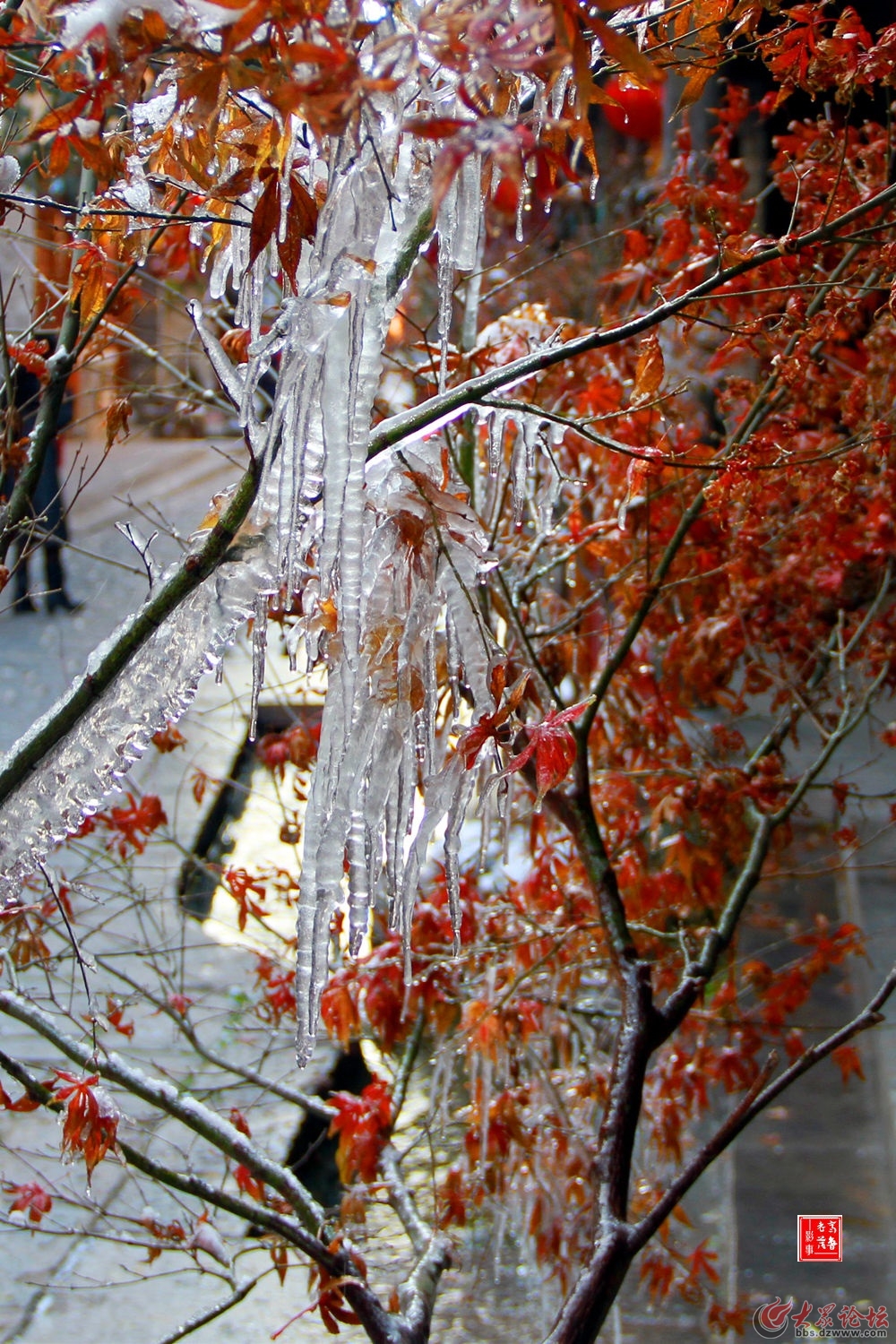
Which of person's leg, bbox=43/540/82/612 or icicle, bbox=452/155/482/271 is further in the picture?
person's leg, bbox=43/540/82/612

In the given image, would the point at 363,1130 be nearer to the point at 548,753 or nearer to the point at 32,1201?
the point at 32,1201

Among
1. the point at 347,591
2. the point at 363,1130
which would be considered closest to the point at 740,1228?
the point at 363,1130

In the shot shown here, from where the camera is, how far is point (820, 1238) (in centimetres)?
347

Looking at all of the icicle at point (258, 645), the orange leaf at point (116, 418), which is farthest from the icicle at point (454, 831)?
the orange leaf at point (116, 418)

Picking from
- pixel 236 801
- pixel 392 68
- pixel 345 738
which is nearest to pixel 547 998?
pixel 345 738

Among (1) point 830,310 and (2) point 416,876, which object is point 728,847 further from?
(2) point 416,876

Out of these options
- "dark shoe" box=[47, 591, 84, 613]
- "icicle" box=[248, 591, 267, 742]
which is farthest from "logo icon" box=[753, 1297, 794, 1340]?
"dark shoe" box=[47, 591, 84, 613]

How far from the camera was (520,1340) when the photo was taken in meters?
3.66

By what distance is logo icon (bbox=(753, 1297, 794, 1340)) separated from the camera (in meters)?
3.29

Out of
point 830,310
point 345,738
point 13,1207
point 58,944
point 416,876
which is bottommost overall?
point 13,1207

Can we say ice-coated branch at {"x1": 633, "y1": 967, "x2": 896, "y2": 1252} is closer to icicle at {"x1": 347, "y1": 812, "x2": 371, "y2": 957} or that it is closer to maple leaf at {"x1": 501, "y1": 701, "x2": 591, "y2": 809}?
maple leaf at {"x1": 501, "y1": 701, "x2": 591, "y2": 809}

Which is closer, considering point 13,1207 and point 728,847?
point 13,1207

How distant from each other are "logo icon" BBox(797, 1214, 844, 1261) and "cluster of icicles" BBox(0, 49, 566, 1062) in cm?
228

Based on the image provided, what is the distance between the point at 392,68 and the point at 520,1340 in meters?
3.56
